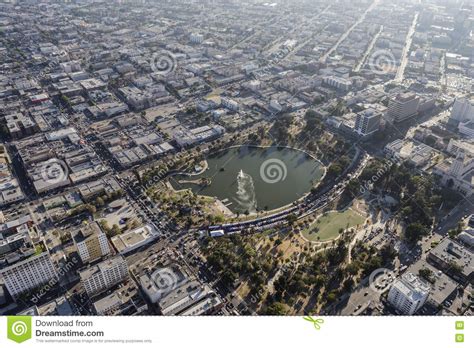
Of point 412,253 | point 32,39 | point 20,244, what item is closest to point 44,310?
point 20,244

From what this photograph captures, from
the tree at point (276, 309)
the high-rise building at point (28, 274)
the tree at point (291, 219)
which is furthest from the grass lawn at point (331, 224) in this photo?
the high-rise building at point (28, 274)

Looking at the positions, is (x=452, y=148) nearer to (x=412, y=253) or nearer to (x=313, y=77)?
(x=412, y=253)

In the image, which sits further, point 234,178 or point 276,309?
point 234,178

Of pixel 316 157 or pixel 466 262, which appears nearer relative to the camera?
pixel 466 262
